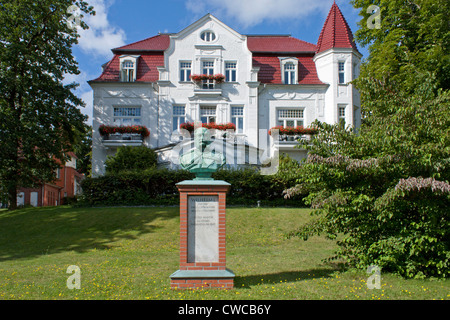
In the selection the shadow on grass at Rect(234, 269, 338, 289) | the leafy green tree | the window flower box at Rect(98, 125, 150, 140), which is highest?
the window flower box at Rect(98, 125, 150, 140)

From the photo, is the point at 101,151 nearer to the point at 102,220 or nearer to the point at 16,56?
the point at 16,56

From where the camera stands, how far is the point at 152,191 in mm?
20703

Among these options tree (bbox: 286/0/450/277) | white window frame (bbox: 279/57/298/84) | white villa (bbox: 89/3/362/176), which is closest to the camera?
tree (bbox: 286/0/450/277)

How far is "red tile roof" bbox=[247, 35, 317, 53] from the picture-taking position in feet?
95.7

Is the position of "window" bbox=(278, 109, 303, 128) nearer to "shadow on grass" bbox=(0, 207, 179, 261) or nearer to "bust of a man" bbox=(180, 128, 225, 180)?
"shadow on grass" bbox=(0, 207, 179, 261)

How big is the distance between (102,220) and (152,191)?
4.38 metres

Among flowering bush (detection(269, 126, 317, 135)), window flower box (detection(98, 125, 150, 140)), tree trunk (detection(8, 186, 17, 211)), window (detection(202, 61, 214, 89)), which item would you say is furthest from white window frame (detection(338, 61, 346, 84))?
tree trunk (detection(8, 186, 17, 211))

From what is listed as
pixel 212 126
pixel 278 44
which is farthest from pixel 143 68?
pixel 278 44

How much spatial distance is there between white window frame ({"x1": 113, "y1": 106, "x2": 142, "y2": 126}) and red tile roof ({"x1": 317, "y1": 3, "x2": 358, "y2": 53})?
13692mm

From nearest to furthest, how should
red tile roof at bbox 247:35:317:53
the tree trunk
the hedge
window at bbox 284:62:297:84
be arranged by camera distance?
the hedge → the tree trunk → window at bbox 284:62:297:84 → red tile roof at bbox 247:35:317:53

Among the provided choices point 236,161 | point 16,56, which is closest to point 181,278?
point 236,161

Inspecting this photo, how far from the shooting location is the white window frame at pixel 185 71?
26922 millimetres

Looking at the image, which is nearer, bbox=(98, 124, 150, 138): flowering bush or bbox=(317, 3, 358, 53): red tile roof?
bbox=(98, 124, 150, 138): flowering bush

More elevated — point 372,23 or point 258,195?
point 372,23
